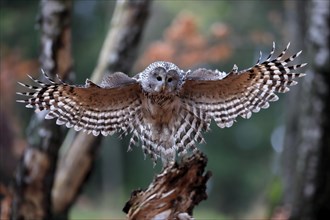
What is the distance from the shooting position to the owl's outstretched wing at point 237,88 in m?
4.55

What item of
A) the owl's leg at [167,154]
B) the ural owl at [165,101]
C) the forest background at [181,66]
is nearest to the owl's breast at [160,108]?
the ural owl at [165,101]

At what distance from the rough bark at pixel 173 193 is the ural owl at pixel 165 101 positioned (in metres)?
0.49

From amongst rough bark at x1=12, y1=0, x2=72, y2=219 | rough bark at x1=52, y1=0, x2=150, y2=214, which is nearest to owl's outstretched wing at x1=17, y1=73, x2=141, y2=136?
rough bark at x1=12, y1=0, x2=72, y2=219

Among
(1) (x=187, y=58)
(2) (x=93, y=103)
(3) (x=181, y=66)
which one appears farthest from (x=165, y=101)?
(3) (x=181, y=66)

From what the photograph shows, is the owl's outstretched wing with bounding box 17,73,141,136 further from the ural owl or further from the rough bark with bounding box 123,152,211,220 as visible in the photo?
the rough bark with bounding box 123,152,211,220

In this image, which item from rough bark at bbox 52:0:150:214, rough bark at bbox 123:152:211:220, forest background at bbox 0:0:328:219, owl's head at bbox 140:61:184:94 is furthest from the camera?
forest background at bbox 0:0:328:219

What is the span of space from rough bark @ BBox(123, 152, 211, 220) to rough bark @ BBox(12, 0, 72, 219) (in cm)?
234

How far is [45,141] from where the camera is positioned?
6434mm

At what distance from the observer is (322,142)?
6.39 meters

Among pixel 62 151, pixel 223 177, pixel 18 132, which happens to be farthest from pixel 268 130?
pixel 62 151

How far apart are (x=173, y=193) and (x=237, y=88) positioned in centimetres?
90

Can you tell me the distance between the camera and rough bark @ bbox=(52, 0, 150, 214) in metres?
6.84

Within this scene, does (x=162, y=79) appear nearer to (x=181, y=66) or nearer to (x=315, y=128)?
(x=315, y=128)

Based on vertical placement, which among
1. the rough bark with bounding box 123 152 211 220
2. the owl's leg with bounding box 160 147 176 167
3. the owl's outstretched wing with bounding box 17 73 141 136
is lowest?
the rough bark with bounding box 123 152 211 220
